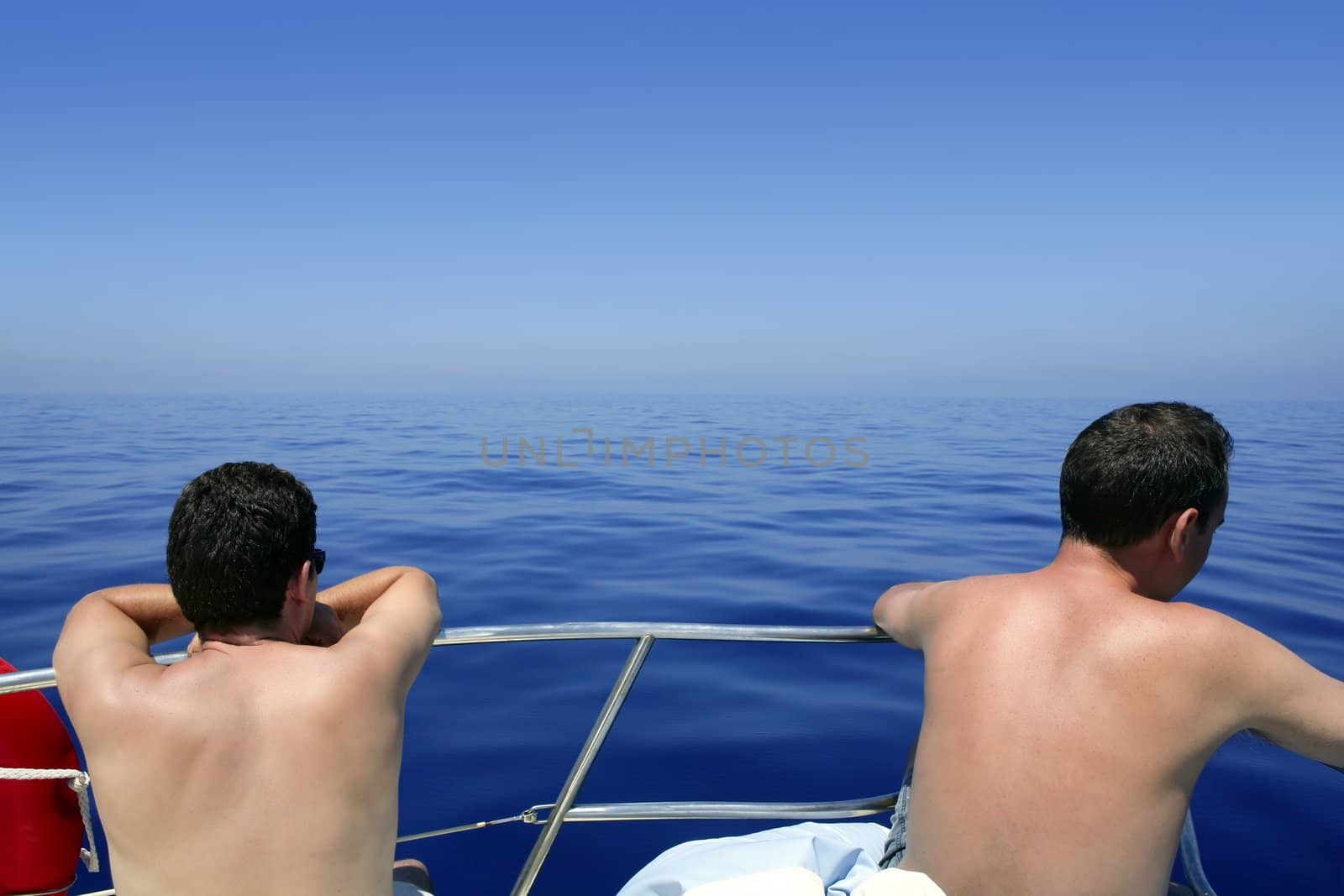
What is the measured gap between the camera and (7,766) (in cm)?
187

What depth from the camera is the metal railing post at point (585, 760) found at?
2.07 meters

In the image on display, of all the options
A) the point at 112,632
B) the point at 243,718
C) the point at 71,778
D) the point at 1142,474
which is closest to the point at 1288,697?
the point at 1142,474

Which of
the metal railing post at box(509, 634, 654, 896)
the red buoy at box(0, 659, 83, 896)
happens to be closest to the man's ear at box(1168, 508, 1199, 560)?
the metal railing post at box(509, 634, 654, 896)

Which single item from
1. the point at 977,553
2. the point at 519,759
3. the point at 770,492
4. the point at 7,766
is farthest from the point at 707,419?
the point at 7,766

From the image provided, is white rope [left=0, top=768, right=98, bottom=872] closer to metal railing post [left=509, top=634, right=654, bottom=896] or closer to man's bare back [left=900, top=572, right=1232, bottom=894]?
metal railing post [left=509, top=634, right=654, bottom=896]

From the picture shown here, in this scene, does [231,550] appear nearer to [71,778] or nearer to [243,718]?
[243,718]

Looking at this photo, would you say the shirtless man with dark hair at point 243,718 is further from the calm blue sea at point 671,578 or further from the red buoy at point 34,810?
the calm blue sea at point 671,578

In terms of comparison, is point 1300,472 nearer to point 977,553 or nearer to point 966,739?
point 977,553

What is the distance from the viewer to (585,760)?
2.13m

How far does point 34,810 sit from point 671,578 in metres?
5.14

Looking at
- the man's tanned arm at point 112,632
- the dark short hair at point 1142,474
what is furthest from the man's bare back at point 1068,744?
the man's tanned arm at point 112,632

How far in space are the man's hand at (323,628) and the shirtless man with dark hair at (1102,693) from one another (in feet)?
3.90

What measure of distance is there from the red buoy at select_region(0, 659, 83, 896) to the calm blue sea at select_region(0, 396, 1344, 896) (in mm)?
1245

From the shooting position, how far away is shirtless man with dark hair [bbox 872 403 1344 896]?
1.50 m
